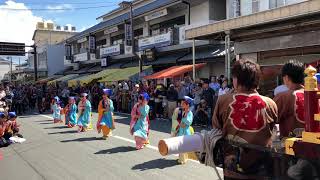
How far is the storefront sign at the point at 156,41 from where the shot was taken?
2606 centimetres

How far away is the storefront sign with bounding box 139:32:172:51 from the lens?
26062 mm

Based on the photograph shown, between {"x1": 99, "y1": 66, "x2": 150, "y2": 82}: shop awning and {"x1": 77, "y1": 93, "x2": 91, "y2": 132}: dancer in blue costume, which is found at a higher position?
{"x1": 99, "y1": 66, "x2": 150, "y2": 82}: shop awning

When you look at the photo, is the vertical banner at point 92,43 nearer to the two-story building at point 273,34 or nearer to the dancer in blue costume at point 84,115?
the two-story building at point 273,34

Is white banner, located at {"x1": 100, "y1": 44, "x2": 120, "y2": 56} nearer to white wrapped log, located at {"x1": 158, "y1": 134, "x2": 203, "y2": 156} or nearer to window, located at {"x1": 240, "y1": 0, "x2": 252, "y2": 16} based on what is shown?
window, located at {"x1": 240, "y1": 0, "x2": 252, "y2": 16}

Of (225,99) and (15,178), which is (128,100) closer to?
(15,178)

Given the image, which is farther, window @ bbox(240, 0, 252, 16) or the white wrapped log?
window @ bbox(240, 0, 252, 16)

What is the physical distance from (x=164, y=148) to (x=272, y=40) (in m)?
13.8

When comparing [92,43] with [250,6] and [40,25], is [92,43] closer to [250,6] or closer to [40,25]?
[250,6]

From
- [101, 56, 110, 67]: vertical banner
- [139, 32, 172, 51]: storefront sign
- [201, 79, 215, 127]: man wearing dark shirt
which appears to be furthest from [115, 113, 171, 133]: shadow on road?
[101, 56, 110, 67]: vertical banner

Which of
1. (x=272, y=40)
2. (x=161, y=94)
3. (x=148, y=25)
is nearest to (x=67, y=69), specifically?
(x=148, y=25)

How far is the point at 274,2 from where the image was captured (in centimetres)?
1839

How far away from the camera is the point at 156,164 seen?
27.9 ft

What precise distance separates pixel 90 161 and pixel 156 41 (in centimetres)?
1888

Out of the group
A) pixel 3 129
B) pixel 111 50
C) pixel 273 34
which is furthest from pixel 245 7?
pixel 111 50
